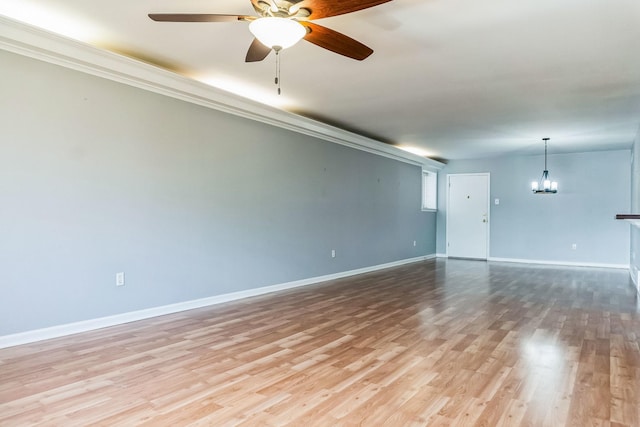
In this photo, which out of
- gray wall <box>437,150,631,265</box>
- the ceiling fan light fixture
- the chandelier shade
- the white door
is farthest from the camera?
the white door

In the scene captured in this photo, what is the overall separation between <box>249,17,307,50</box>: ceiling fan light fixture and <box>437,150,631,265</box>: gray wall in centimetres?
813

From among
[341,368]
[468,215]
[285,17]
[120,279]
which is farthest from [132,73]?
[468,215]

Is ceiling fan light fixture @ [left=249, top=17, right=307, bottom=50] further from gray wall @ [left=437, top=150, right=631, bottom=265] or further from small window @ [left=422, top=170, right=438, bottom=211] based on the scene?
gray wall @ [left=437, top=150, right=631, bottom=265]

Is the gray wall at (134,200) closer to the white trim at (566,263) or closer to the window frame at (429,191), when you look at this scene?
the window frame at (429,191)

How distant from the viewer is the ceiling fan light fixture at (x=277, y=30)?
2.25 meters

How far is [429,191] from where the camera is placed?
9.94 meters

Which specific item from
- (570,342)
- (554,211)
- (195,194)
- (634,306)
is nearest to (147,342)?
(195,194)

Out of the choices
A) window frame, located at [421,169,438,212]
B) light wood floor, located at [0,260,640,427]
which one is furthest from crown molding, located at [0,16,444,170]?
window frame, located at [421,169,438,212]

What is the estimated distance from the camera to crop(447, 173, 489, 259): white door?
954 cm

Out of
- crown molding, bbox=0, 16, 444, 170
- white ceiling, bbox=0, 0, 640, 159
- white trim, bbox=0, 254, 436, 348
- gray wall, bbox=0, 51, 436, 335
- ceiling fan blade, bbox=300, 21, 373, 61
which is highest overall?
white ceiling, bbox=0, 0, 640, 159

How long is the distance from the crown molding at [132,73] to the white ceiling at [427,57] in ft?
0.43

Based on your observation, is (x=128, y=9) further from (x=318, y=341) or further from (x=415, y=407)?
(x=415, y=407)

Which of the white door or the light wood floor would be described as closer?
Result: the light wood floor

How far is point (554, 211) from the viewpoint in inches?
345
